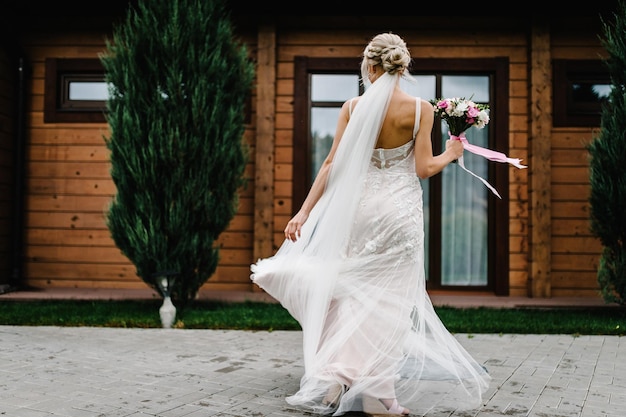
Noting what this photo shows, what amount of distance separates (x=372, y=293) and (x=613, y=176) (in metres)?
4.83

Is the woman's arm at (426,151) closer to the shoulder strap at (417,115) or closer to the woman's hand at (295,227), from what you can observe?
the shoulder strap at (417,115)

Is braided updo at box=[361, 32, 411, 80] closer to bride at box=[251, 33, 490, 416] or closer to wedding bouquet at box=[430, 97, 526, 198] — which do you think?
bride at box=[251, 33, 490, 416]

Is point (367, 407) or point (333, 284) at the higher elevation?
point (333, 284)

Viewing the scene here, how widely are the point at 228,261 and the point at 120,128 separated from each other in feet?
8.65

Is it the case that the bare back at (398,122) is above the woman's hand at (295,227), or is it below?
above

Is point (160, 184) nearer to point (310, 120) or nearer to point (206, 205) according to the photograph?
point (206, 205)

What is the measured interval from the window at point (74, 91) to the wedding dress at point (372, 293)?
632 centimetres

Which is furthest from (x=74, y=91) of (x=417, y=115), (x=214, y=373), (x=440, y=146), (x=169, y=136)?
(x=417, y=115)

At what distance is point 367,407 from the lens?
11.1 ft

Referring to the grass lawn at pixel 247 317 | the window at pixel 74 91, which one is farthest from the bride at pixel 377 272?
the window at pixel 74 91

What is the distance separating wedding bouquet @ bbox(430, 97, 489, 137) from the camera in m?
3.54

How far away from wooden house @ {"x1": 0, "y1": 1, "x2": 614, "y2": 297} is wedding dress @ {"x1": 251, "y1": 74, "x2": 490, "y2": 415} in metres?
5.06

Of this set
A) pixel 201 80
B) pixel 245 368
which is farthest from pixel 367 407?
pixel 201 80

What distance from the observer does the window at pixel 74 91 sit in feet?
29.6
